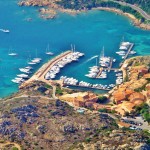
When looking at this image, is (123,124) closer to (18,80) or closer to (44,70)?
(18,80)

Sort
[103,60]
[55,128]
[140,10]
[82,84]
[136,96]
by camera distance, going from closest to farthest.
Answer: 1. [55,128]
2. [136,96]
3. [82,84]
4. [103,60]
5. [140,10]

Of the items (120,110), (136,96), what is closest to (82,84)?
(136,96)

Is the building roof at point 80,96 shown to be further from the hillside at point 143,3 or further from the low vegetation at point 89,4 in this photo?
the hillside at point 143,3

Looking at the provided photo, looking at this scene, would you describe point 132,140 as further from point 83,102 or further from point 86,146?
point 83,102

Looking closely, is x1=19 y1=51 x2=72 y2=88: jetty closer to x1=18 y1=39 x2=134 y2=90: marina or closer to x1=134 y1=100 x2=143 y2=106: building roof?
x1=18 y1=39 x2=134 y2=90: marina

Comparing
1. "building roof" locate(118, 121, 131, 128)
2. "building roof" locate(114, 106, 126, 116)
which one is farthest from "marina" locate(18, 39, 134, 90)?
"building roof" locate(118, 121, 131, 128)

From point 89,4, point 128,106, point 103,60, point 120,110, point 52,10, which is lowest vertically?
point 120,110

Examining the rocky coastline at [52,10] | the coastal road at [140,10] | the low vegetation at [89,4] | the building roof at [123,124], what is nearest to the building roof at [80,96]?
the building roof at [123,124]

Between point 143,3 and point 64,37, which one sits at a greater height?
point 143,3

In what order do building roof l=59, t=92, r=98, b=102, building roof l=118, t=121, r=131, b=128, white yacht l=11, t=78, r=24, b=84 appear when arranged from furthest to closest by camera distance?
white yacht l=11, t=78, r=24, b=84, building roof l=59, t=92, r=98, b=102, building roof l=118, t=121, r=131, b=128
